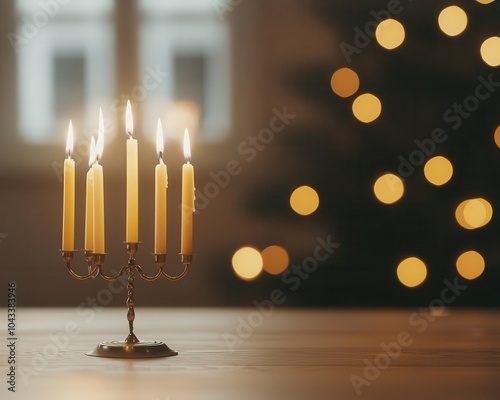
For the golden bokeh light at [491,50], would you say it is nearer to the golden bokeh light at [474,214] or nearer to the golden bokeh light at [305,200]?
the golden bokeh light at [474,214]

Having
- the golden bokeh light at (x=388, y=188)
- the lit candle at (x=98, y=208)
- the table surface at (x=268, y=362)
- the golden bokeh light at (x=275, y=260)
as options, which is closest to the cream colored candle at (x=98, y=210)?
the lit candle at (x=98, y=208)

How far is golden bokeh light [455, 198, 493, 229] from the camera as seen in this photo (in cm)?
259

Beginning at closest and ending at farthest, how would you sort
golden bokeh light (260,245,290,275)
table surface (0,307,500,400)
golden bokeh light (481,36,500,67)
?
1. table surface (0,307,500,400)
2. golden bokeh light (481,36,500,67)
3. golden bokeh light (260,245,290,275)

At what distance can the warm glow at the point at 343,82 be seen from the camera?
9.53ft

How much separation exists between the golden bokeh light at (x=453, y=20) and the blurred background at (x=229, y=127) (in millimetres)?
121

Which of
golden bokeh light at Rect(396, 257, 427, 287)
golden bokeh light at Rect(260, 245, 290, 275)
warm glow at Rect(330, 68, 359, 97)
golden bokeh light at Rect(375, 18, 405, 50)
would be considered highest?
golden bokeh light at Rect(375, 18, 405, 50)

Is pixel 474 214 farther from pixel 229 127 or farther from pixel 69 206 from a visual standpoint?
pixel 69 206

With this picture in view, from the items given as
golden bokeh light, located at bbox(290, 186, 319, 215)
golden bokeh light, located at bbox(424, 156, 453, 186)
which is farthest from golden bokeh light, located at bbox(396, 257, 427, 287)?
golden bokeh light, located at bbox(290, 186, 319, 215)

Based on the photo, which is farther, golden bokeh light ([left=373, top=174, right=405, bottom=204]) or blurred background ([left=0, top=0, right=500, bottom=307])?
blurred background ([left=0, top=0, right=500, bottom=307])

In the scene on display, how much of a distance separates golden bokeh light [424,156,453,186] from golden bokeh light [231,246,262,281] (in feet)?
1.79

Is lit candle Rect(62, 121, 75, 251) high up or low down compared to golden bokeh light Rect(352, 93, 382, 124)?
down

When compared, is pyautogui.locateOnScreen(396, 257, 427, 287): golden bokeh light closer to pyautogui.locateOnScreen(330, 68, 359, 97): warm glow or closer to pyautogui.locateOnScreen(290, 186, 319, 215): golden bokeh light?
pyautogui.locateOnScreen(290, 186, 319, 215): golden bokeh light

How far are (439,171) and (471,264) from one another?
0.28 meters

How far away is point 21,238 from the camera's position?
10.0ft
